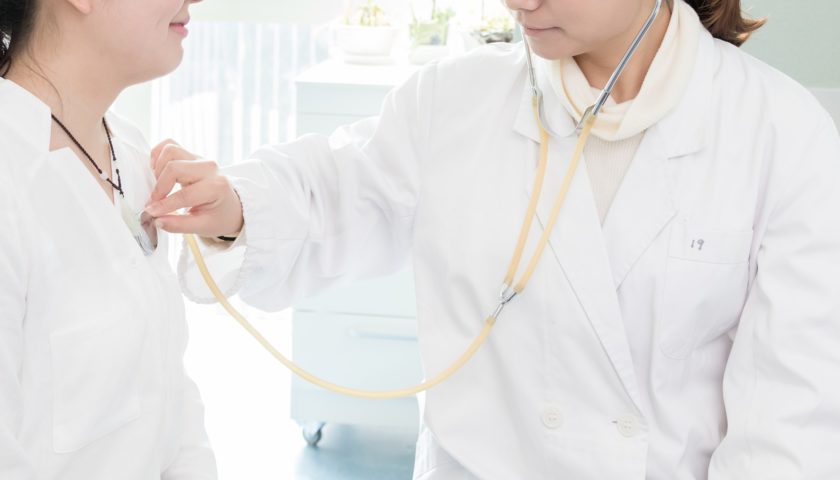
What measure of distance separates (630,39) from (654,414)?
18.3 inches

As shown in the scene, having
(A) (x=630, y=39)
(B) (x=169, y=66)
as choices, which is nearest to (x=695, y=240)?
(A) (x=630, y=39)

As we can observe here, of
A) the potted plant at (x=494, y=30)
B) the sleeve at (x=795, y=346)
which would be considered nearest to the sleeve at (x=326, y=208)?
the sleeve at (x=795, y=346)

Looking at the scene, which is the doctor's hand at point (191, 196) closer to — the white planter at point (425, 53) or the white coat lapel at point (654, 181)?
the white coat lapel at point (654, 181)

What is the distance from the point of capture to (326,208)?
1.43 m

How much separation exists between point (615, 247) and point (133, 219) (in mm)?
567

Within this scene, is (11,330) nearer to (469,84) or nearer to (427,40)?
(469,84)

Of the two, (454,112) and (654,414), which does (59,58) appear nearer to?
(454,112)

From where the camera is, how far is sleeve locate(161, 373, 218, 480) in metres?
1.30

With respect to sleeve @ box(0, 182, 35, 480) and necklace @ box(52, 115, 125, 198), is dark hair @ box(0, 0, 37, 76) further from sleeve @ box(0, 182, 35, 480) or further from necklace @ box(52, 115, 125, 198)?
sleeve @ box(0, 182, 35, 480)

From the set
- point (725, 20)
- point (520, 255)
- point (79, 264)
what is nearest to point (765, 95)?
point (725, 20)

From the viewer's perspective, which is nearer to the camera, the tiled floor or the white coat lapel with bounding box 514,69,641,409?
the white coat lapel with bounding box 514,69,641,409

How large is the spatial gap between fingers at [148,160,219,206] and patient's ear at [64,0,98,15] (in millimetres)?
199

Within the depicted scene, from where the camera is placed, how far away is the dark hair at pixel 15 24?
1.15 meters

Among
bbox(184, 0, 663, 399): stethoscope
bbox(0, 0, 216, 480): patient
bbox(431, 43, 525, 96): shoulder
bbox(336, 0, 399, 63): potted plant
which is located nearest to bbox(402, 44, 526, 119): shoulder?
bbox(431, 43, 525, 96): shoulder
